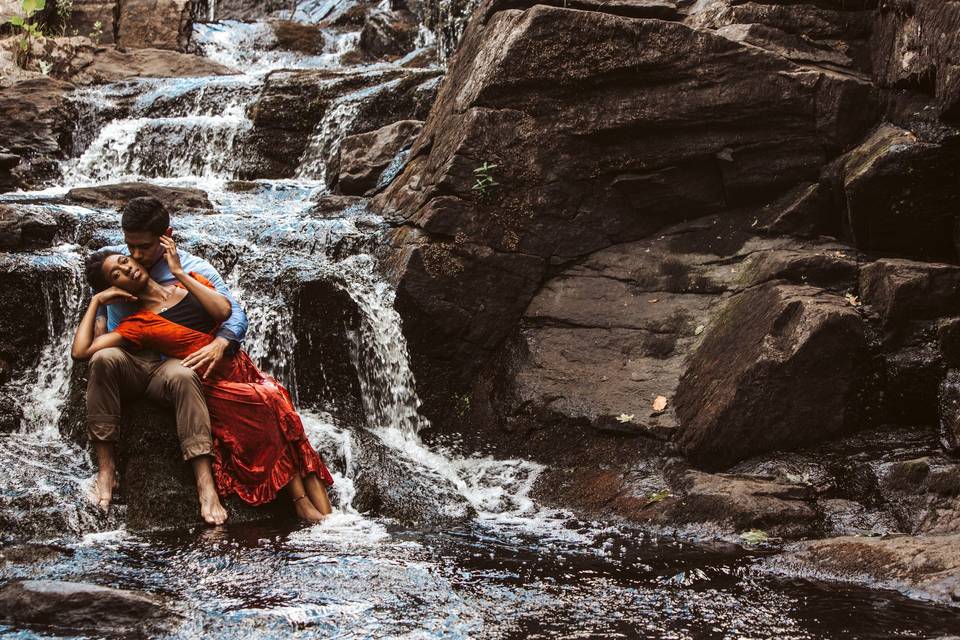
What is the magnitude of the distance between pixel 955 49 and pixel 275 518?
615 cm

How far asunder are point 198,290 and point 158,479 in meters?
1.22

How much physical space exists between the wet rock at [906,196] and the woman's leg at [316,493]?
4.84 meters

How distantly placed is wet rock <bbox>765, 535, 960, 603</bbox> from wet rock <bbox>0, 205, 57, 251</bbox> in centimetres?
658

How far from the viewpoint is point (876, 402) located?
625 cm

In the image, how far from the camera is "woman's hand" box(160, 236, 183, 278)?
5.38 meters

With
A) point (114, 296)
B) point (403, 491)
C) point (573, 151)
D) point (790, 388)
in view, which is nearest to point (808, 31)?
point (573, 151)

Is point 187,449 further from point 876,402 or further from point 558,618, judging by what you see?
point 876,402

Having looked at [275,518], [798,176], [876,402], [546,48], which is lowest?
[275,518]

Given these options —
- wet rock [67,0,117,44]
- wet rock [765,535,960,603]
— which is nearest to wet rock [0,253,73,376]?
wet rock [765,535,960,603]

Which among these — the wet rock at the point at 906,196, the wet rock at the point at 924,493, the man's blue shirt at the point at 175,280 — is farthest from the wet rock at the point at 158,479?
the wet rock at the point at 906,196

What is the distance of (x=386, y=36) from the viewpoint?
1827 cm

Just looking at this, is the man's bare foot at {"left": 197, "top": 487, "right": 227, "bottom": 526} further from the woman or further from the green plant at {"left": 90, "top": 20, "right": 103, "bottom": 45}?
the green plant at {"left": 90, "top": 20, "right": 103, "bottom": 45}

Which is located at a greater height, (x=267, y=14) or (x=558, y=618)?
(x=267, y=14)

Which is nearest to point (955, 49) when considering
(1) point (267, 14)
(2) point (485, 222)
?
(2) point (485, 222)
